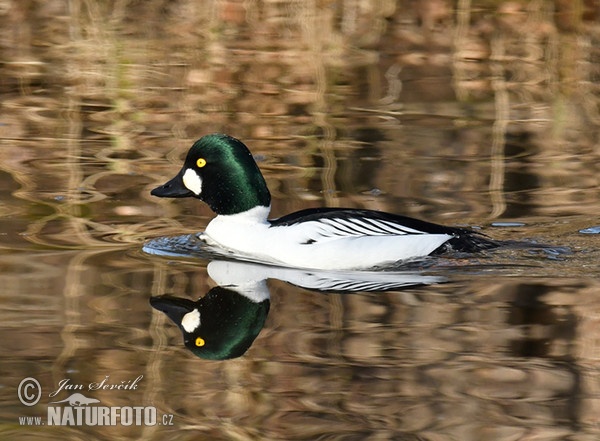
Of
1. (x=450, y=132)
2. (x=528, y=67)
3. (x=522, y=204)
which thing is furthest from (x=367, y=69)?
(x=522, y=204)

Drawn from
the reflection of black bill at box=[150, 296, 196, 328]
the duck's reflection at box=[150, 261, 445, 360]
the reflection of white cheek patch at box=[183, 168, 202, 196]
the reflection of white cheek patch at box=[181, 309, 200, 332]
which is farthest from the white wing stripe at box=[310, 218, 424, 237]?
the reflection of white cheek patch at box=[181, 309, 200, 332]

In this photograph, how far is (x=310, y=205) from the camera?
9062 mm

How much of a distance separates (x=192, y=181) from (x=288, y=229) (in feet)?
2.41

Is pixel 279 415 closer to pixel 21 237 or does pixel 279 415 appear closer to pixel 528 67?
pixel 21 237

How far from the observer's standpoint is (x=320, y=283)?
7.20 metres

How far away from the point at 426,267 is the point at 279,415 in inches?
102

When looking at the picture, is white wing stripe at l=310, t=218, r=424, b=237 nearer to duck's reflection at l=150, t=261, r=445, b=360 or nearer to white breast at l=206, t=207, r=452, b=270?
white breast at l=206, t=207, r=452, b=270

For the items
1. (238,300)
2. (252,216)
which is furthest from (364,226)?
(238,300)

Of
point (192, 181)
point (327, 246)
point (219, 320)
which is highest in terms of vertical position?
point (192, 181)

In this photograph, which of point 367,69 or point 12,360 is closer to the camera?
point 12,360

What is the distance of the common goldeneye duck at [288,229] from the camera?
24.8ft
